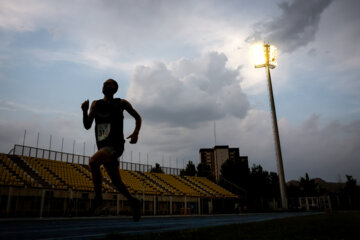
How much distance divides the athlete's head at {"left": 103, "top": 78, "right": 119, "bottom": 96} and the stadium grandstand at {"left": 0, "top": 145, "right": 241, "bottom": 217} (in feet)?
71.1

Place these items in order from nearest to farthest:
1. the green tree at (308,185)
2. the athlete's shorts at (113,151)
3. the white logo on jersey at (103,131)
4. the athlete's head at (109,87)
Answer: the athlete's shorts at (113,151) → the white logo on jersey at (103,131) → the athlete's head at (109,87) → the green tree at (308,185)

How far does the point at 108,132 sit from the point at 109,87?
0.74 m

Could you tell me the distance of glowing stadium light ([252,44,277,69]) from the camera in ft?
145

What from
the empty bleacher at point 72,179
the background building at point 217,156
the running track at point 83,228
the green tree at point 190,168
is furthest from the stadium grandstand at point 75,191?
the background building at point 217,156

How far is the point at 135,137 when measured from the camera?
15.2ft

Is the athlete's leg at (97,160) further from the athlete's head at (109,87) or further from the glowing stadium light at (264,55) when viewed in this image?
the glowing stadium light at (264,55)

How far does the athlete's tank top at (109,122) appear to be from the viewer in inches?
170

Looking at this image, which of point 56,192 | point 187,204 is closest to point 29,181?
point 56,192

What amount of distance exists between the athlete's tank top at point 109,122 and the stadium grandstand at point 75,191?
21584 millimetres

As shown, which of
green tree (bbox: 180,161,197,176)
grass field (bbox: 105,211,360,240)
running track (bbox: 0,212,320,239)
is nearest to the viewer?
grass field (bbox: 105,211,360,240)

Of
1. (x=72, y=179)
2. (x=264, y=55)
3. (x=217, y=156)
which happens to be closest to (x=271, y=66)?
(x=264, y=55)

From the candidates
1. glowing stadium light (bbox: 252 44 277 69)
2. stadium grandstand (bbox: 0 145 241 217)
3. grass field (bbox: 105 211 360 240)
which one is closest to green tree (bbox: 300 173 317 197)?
stadium grandstand (bbox: 0 145 241 217)

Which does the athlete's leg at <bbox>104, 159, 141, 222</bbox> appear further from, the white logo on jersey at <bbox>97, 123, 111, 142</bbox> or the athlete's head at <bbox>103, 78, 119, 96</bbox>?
the athlete's head at <bbox>103, 78, 119, 96</bbox>

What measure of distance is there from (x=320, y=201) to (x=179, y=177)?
21169 millimetres
